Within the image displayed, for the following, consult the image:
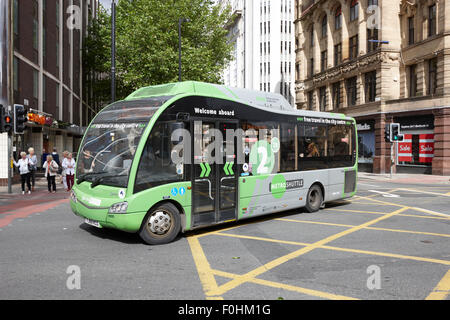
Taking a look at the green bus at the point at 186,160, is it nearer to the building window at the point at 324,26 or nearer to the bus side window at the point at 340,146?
the bus side window at the point at 340,146

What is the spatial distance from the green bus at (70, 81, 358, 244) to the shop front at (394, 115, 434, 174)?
18954mm

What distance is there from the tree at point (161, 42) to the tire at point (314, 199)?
59.3 ft

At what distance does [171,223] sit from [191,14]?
2623 centimetres

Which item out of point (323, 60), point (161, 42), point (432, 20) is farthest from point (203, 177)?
point (323, 60)

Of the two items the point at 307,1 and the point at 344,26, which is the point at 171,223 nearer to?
the point at 344,26

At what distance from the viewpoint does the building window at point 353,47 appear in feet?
103

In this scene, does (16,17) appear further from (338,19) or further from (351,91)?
(338,19)

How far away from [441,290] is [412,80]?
26200 millimetres

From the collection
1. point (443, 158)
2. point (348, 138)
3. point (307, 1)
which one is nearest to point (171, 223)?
point (348, 138)

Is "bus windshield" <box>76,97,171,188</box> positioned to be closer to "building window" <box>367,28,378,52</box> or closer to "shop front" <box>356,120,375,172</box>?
"shop front" <box>356,120,375,172</box>

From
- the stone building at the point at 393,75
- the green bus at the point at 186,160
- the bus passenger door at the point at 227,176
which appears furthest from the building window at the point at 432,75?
the bus passenger door at the point at 227,176

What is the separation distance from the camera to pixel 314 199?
34.2 feet

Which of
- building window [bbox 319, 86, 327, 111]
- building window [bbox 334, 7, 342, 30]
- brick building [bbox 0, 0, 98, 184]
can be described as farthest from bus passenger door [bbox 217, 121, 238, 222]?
building window [bbox 319, 86, 327, 111]

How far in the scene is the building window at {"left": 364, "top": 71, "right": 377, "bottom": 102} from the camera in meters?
28.9
